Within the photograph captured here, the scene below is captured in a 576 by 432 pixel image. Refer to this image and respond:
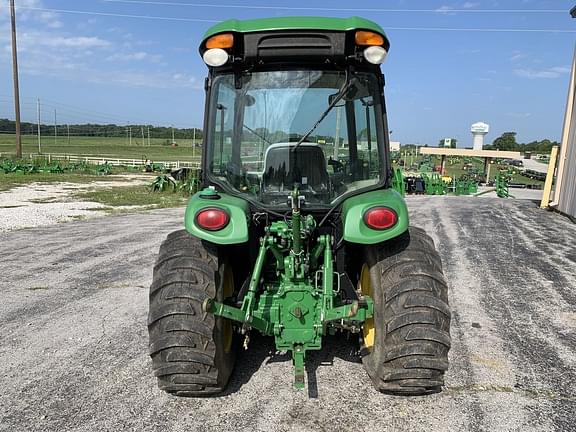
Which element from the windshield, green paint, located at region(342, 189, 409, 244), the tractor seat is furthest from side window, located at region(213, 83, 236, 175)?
green paint, located at region(342, 189, 409, 244)

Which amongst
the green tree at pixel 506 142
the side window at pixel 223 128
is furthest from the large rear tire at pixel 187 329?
the green tree at pixel 506 142

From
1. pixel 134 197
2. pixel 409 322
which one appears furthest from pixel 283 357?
pixel 134 197

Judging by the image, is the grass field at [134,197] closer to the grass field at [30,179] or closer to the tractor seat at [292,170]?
the grass field at [30,179]

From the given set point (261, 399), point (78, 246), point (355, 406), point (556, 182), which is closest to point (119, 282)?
point (78, 246)

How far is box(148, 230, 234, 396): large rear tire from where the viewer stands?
2.92 meters

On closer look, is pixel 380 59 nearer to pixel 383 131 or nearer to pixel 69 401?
pixel 383 131

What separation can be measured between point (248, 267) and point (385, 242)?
104cm

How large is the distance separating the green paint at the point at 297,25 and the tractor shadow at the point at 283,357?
2.31 meters

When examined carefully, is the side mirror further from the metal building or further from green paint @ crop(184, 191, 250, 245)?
the metal building

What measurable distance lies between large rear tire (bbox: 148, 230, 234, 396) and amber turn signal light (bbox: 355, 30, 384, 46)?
5.61ft

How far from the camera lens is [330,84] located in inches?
133

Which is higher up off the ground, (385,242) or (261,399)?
(385,242)

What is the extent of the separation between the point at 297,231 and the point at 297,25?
4.23ft

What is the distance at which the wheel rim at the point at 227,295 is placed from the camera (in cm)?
328
